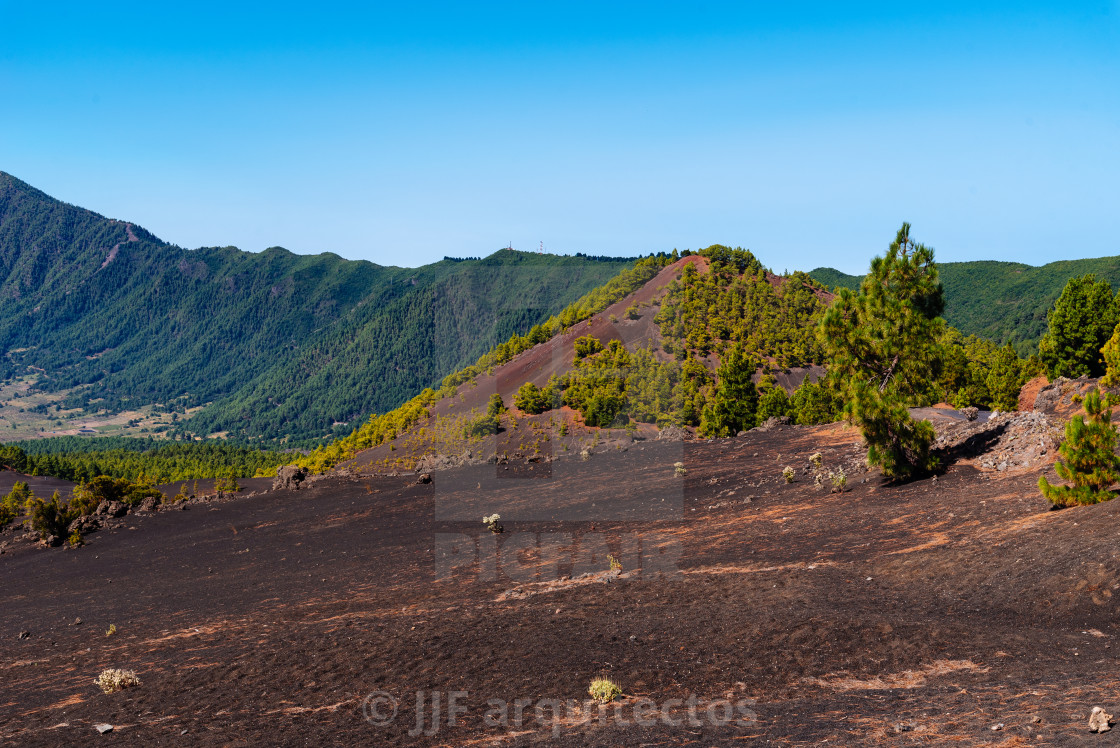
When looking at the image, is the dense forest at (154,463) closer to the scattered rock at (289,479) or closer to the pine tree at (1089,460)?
the scattered rock at (289,479)

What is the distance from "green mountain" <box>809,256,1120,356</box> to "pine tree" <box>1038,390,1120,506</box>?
111 meters

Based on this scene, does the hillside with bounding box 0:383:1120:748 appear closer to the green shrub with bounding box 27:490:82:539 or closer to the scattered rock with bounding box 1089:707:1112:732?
the scattered rock with bounding box 1089:707:1112:732

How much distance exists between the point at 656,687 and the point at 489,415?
1479 inches

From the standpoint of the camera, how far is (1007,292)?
166m

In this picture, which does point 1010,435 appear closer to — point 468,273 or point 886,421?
point 886,421

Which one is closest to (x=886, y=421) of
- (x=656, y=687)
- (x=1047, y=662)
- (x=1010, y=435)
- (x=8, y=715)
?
(x=1010, y=435)

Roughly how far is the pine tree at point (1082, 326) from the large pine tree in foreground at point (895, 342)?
31032 mm

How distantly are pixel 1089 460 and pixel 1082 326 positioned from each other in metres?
37.8

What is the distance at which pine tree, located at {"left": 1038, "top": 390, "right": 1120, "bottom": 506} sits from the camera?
13805mm

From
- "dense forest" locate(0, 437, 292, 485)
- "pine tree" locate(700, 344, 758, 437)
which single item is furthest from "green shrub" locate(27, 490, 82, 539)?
"dense forest" locate(0, 437, 292, 485)

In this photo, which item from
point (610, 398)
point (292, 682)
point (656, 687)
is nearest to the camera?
point (656, 687)

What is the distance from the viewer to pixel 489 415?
A: 46688mm

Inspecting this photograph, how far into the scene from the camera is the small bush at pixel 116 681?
11.4m

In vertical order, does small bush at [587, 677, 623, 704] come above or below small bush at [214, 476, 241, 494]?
above
